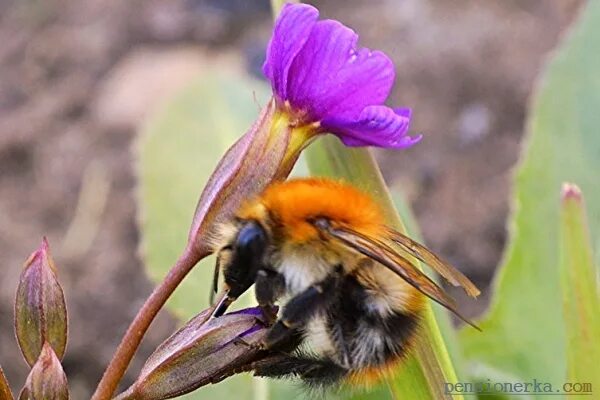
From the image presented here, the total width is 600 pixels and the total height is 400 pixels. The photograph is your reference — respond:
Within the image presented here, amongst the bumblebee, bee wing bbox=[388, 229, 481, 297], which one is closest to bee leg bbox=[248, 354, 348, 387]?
the bumblebee

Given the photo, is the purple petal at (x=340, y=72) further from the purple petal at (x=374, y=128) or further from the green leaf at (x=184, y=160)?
the green leaf at (x=184, y=160)

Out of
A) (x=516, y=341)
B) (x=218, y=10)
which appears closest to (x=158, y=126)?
(x=516, y=341)

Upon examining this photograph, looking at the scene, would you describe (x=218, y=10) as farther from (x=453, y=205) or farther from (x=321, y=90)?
(x=321, y=90)

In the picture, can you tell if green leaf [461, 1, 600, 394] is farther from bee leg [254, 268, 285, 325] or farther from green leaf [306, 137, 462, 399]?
bee leg [254, 268, 285, 325]

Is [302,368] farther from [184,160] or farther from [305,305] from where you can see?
[184,160]

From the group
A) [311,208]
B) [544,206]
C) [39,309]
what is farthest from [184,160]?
[311,208]

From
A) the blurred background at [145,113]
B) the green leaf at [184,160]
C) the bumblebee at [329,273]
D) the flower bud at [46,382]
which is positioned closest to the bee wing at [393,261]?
the bumblebee at [329,273]
